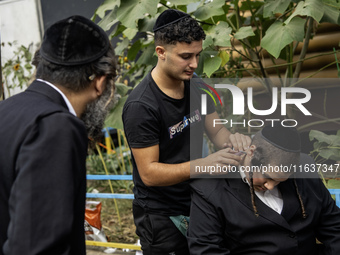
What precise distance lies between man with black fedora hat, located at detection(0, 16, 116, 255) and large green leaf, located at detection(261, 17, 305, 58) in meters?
1.49

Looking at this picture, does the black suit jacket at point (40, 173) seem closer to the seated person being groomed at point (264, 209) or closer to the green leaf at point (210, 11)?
the seated person being groomed at point (264, 209)

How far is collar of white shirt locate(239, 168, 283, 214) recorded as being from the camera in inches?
89.2

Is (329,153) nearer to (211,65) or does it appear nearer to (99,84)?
(211,65)

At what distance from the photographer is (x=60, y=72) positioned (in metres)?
1.35

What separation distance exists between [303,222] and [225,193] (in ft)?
1.48

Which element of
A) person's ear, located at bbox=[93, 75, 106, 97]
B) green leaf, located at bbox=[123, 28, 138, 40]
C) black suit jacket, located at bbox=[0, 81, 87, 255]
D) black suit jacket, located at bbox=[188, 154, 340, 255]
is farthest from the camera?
green leaf, located at bbox=[123, 28, 138, 40]

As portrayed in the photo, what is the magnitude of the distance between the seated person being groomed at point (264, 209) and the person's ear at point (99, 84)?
101 cm

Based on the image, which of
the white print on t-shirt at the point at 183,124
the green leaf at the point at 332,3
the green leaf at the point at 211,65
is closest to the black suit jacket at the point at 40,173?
the white print on t-shirt at the point at 183,124

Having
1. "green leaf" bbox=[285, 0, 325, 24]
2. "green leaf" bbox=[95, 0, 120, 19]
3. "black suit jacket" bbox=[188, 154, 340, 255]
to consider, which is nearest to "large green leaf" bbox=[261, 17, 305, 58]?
→ "green leaf" bbox=[285, 0, 325, 24]

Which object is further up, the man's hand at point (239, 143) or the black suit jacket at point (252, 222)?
the man's hand at point (239, 143)

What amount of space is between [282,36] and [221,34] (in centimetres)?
40

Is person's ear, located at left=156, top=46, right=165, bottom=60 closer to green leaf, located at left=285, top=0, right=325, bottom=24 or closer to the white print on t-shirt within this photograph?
the white print on t-shirt

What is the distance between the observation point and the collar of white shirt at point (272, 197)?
2266mm

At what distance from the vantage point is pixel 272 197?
233cm
